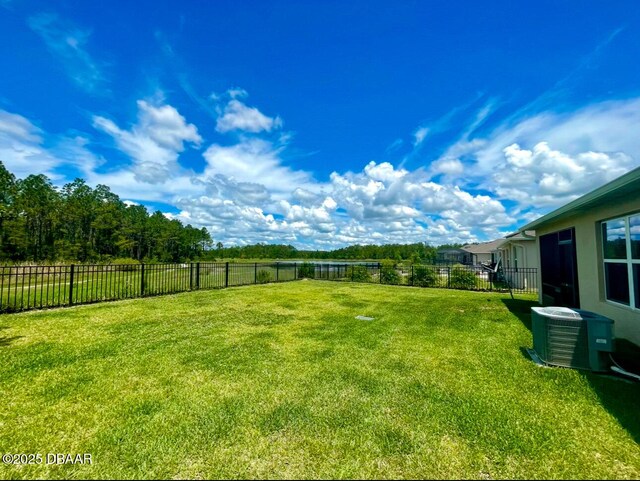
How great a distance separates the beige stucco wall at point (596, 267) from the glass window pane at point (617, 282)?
107mm

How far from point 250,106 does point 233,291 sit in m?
8.85

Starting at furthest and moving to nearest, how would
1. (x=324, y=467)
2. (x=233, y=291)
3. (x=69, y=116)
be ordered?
(x=69, y=116) < (x=233, y=291) < (x=324, y=467)

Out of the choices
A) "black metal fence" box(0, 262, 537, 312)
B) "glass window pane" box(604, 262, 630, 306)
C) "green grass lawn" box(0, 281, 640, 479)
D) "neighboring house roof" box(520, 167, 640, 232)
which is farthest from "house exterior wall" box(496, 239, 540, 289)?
"green grass lawn" box(0, 281, 640, 479)

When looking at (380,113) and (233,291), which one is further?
(380,113)

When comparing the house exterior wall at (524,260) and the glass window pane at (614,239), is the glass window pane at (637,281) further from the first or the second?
the house exterior wall at (524,260)

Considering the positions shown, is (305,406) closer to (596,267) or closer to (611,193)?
(611,193)

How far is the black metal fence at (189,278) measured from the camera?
8.47 meters

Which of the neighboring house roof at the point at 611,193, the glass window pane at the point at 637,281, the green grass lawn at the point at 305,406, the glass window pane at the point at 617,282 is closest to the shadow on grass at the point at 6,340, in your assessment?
the green grass lawn at the point at 305,406

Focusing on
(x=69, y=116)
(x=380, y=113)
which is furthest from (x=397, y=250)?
(x=69, y=116)

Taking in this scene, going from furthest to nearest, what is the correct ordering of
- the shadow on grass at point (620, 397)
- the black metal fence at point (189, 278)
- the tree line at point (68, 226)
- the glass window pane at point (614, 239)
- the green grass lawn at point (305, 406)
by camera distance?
the tree line at point (68, 226), the black metal fence at point (189, 278), the glass window pane at point (614, 239), the shadow on grass at point (620, 397), the green grass lawn at point (305, 406)

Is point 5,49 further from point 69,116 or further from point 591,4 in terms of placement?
point 591,4

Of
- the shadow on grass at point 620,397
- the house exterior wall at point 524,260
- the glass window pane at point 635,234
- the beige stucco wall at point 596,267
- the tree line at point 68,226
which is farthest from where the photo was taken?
the tree line at point 68,226

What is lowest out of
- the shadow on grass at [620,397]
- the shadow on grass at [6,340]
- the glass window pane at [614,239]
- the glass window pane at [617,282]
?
the shadow on grass at [620,397]

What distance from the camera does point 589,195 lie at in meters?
4.50
